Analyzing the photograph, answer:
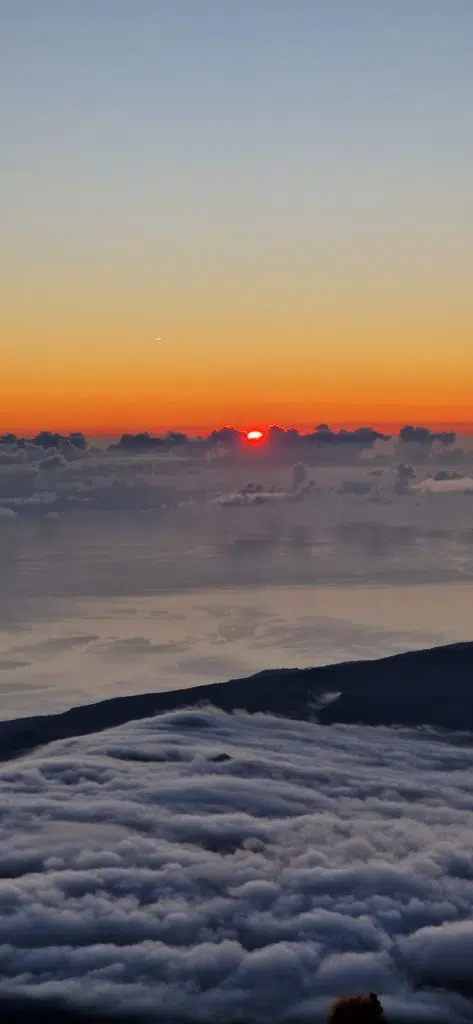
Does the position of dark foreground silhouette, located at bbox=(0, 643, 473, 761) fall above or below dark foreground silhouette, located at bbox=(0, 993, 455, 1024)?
above

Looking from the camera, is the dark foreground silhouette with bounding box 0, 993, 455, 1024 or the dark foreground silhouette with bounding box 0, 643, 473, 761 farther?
the dark foreground silhouette with bounding box 0, 643, 473, 761

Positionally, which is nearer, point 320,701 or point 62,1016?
point 62,1016

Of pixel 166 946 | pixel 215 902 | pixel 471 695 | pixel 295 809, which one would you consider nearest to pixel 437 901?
pixel 215 902

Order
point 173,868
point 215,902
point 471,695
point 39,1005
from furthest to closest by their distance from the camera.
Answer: point 471,695
point 173,868
point 215,902
point 39,1005

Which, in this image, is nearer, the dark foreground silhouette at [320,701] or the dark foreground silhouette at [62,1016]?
the dark foreground silhouette at [62,1016]

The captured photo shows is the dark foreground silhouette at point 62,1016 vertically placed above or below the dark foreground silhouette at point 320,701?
below

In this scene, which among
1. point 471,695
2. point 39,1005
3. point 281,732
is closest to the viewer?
point 39,1005

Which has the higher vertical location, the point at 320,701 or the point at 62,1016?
the point at 320,701

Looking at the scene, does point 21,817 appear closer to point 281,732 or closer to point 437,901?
point 437,901
